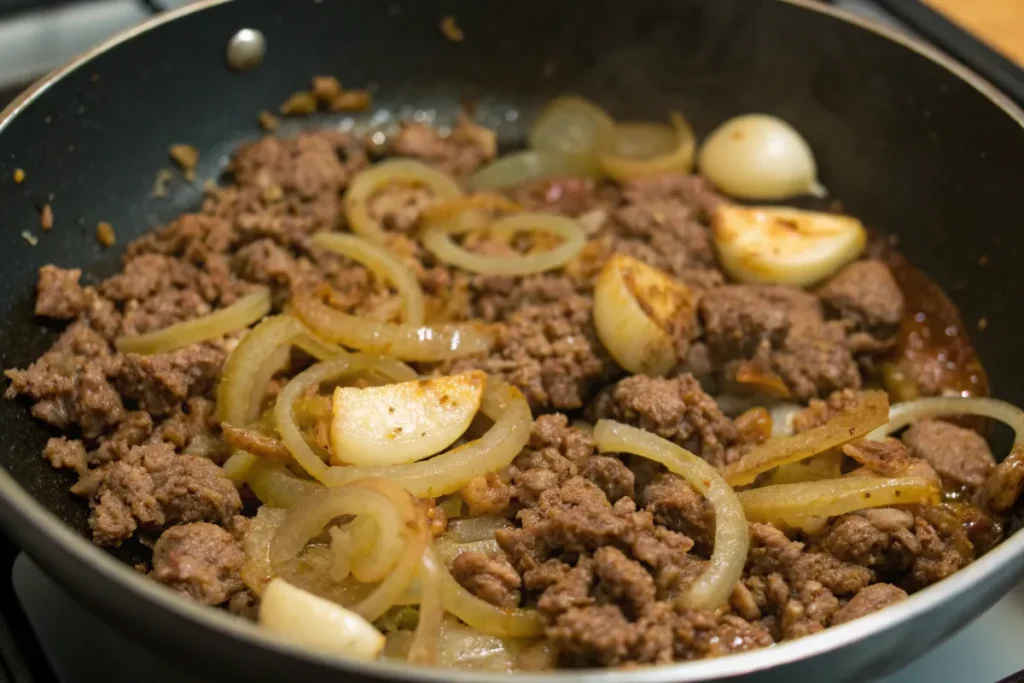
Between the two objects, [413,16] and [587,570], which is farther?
[413,16]

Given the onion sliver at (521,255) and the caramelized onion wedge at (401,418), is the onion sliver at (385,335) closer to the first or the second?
the caramelized onion wedge at (401,418)

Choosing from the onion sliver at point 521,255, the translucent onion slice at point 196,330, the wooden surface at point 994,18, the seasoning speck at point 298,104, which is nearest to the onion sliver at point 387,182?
the onion sliver at point 521,255

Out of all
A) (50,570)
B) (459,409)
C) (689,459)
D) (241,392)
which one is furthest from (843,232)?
(50,570)

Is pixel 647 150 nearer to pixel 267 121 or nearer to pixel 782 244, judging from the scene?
pixel 782 244

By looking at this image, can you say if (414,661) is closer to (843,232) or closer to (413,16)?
(843,232)

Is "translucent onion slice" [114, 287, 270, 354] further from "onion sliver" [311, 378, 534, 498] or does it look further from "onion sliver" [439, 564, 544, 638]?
"onion sliver" [439, 564, 544, 638]

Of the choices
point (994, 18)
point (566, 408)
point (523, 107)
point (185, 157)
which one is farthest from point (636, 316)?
point (994, 18)
